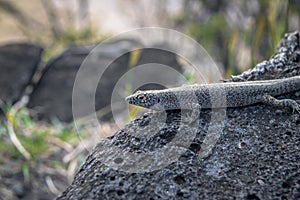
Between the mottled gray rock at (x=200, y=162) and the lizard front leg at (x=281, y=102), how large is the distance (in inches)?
2.8

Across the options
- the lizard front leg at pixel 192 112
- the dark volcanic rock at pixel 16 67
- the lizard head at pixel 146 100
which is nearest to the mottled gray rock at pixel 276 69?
the lizard front leg at pixel 192 112

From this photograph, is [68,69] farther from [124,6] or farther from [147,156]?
[124,6]

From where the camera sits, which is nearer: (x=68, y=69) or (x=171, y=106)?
(x=171, y=106)

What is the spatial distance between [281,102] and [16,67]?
19.3ft

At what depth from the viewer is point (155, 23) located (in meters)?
14.2

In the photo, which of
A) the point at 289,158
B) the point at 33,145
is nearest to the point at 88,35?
the point at 33,145

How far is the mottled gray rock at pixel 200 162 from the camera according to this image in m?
2.41

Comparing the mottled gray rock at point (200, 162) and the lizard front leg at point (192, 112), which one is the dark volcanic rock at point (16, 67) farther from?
the mottled gray rock at point (200, 162)

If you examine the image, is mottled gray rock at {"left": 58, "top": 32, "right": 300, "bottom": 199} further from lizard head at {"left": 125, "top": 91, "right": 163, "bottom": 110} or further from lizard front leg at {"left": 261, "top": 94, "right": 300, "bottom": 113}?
lizard head at {"left": 125, "top": 91, "right": 163, "bottom": 110}

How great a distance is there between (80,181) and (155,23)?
12.0 m

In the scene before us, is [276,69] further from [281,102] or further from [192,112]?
[192,112]

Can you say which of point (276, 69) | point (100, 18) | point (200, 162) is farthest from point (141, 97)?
point (100, 18)

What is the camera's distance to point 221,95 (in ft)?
10.7

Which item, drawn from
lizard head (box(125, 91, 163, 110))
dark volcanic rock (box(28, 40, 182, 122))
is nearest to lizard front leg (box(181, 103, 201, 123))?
lizard head (box(125, 91, 163, 110))
